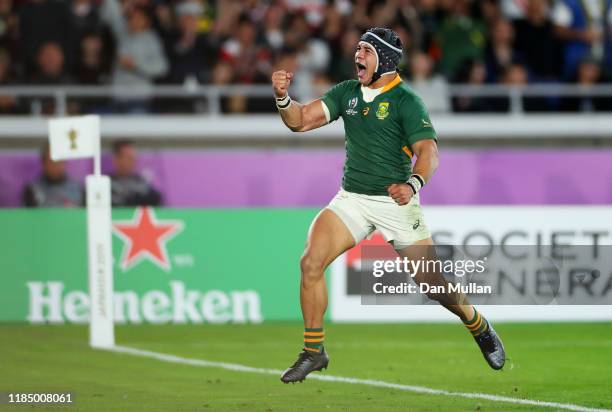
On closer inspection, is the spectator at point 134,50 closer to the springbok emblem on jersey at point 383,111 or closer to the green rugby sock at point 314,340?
the springbok emblem on jersey at point 383,111

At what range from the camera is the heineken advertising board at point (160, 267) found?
51.0 ft

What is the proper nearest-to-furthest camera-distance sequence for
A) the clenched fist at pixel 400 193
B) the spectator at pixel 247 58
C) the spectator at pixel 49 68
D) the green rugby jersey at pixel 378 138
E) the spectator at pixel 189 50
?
the clenched fist at pixel 400 193, the green rugby jersey at pixel 378 138, the spectator at pixel 49 68, the spectator at pixel 189 50, the spectator at pixel 247 58

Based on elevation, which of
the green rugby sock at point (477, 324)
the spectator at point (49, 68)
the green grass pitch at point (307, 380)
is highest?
the spectator at point (49, 68)

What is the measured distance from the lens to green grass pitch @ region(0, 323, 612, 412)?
9617mm

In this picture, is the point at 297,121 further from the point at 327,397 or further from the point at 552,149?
the point at 552,149

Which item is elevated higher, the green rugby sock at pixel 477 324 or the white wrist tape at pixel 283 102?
the white wrist tape at pixel 283 102

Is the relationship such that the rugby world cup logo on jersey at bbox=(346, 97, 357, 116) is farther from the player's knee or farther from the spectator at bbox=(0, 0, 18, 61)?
the spectator at bbox=(0, 0, 18, 61)

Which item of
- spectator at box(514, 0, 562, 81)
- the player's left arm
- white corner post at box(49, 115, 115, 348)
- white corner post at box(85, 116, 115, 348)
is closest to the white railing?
spectator at box(514, 0, 562, 81)

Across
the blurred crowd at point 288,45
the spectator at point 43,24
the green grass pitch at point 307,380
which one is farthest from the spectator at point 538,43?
the spectator at point 43,24

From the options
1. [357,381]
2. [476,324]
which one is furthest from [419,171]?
[357,381]

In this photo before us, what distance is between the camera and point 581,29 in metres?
19.4

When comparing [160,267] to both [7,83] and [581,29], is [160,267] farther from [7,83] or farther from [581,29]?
[581,29]

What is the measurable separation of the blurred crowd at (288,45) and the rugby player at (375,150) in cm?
753

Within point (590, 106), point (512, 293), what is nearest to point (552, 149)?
point (590, 106)
